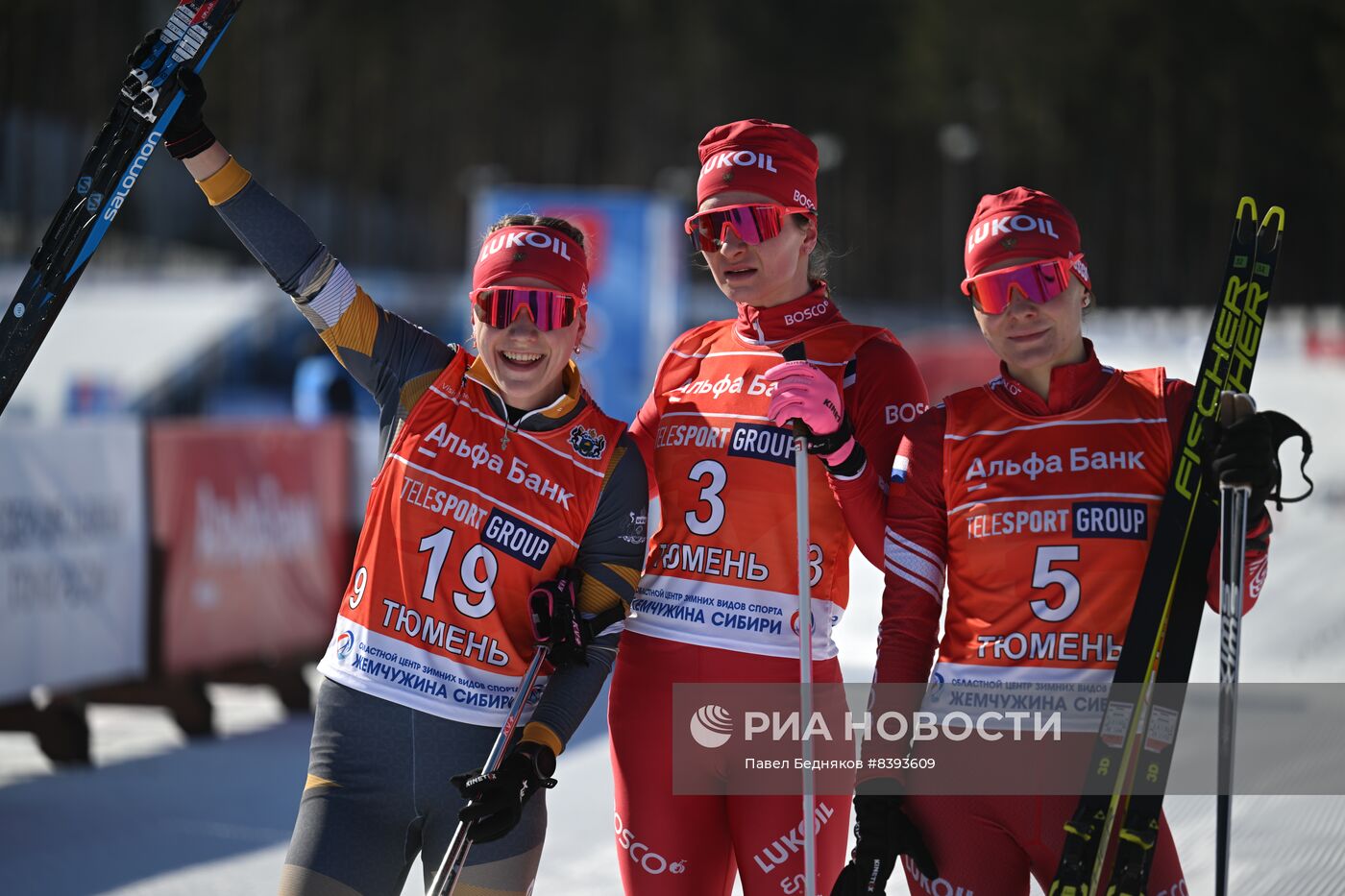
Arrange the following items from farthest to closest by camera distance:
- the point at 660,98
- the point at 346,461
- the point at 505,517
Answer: the point at 660,98 → the point at 346,461 → the point at 505,517

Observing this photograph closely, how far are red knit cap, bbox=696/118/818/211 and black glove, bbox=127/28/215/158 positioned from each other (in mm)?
1089

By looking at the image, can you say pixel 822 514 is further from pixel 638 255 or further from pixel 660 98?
pixel 660 98

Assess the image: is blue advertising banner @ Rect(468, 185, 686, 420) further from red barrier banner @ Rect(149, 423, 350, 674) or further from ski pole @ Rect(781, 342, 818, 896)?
ski pole @ Rect(781, 342, 818, 896)

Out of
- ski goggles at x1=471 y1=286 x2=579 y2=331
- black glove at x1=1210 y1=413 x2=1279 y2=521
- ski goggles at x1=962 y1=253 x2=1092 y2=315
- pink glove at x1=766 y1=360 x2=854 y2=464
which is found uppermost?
ski goggles at x1=962 y1=253 x2=1092 y2=315

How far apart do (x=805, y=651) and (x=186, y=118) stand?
1.71 meters

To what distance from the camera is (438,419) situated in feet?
10.6

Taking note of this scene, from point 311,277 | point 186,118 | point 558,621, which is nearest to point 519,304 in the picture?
point 311,277

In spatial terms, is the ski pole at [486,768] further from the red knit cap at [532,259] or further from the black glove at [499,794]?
the red knit cap at [532,259]

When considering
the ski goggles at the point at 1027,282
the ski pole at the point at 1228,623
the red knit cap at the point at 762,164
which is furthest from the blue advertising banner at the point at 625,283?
the ski pole at the point at 1228,623

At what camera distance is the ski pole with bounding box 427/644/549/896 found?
2932 mm

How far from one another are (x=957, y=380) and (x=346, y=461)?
47.6ft

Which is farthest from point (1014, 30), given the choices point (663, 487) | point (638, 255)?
point (663, 487)

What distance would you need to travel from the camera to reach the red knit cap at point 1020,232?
9.85 ft

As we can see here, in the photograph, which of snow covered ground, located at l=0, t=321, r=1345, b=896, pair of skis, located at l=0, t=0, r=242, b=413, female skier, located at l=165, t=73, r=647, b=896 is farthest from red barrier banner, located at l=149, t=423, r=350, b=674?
female skier, located at l=165, t=73, r=647, b=896
